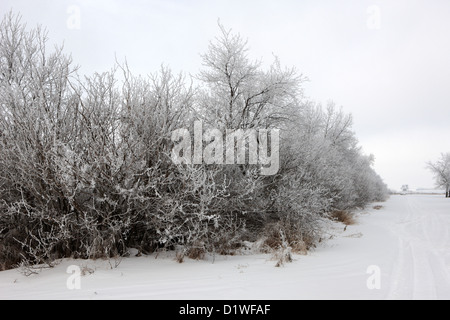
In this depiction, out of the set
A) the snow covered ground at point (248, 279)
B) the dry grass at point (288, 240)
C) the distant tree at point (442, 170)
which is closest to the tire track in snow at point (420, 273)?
the snow covered ground at point (248, 279)

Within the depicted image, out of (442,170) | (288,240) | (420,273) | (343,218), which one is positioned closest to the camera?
(420,273)

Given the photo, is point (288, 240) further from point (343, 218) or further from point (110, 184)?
point (343, 218)

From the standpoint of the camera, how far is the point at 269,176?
27.0ft

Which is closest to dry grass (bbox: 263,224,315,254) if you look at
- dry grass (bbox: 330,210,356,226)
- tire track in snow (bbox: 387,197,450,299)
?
tire track in snow (bbox: 387,197,450,299)

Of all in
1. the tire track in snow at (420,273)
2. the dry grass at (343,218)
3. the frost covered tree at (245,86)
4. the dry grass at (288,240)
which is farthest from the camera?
the dry grass at (343,218)

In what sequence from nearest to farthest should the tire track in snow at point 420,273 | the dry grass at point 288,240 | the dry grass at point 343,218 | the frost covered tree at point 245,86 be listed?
1. the tire track in snow at point 420,273
2. the dry grass at point 288,240
3. the frost covered tree at point 245,86
4. the dry grass at point 343,218

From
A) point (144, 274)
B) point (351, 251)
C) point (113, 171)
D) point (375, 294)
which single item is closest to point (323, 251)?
point (351, 251)

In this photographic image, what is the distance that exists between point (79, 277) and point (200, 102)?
19.8 feet

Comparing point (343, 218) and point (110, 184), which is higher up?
point (110, 184)

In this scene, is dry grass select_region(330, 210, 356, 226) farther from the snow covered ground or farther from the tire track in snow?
the snow covered ground

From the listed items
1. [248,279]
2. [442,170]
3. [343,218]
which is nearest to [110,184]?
[248,279]

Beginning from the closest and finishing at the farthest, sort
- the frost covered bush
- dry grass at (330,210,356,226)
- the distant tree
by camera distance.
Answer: the frost covered bush, dry grass at (330,210,356,226), the distant tree

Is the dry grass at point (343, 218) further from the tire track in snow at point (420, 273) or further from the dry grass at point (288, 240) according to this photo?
the dry grass at point (288, 240)
